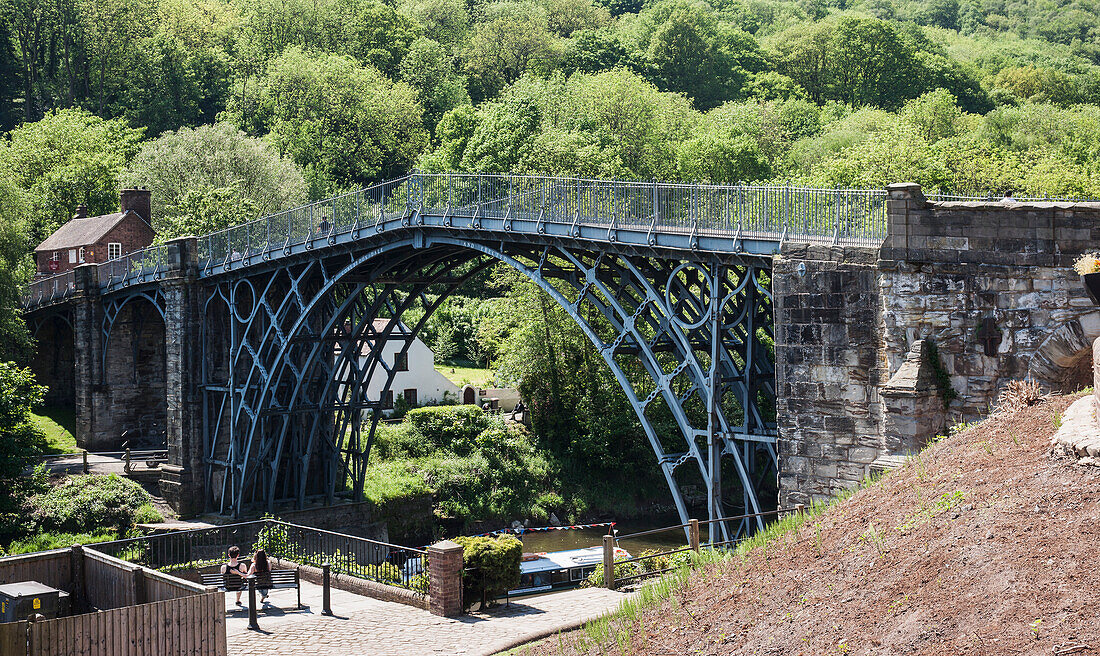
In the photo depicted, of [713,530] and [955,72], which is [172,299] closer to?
[713,530]


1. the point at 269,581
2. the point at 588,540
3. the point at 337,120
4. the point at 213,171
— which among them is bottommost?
the point at 588,540

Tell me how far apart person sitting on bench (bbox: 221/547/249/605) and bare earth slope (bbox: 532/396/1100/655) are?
24.8 feet

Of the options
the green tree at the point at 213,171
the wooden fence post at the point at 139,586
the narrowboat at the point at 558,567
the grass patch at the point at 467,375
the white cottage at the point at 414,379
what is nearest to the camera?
the wooden fence post at the point at 139,586

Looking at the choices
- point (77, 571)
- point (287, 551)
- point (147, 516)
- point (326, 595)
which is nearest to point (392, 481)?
point (147, 516)

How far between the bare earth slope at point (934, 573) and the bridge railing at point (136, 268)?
2834 cm

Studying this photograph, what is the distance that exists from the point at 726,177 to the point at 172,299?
3094 centimetres

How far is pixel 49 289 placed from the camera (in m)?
47.7

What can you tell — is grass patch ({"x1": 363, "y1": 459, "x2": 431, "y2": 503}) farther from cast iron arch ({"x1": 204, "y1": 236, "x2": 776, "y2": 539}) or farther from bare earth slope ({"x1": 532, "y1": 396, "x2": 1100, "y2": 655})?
bare earth slope ({"x1": 532, "y1": 396, "x2": 1100, "y2": 655})

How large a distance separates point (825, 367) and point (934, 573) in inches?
320

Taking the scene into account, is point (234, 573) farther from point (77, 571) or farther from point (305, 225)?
point (305, 225)

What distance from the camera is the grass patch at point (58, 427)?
44.2 meters

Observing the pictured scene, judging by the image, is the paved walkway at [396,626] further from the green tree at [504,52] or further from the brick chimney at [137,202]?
the green tree at [504,52]

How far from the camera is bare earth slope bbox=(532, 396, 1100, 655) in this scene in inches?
395

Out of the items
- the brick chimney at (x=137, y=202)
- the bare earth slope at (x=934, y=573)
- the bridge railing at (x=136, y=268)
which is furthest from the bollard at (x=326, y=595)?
the brick chimney at (x=137, y=202)
